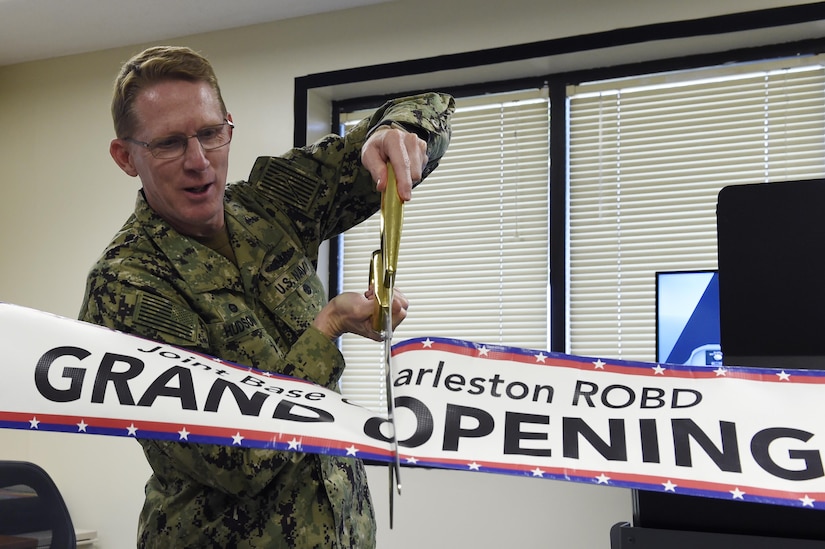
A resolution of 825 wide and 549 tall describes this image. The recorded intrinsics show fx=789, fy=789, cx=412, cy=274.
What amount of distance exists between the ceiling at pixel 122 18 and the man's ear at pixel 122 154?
2.02 meters

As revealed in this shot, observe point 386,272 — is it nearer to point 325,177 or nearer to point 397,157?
point 397,157

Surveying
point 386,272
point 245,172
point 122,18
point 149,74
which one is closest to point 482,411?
point 386,272

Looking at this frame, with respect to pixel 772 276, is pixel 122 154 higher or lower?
higher

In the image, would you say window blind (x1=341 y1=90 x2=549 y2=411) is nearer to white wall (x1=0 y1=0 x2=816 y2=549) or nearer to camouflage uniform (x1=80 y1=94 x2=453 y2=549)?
white wall (x1=0 y1=0 x2=816 y2=549)

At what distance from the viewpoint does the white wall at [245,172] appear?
2.72 meters

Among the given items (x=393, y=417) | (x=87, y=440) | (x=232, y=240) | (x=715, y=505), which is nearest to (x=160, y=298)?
(x=232, y=240)

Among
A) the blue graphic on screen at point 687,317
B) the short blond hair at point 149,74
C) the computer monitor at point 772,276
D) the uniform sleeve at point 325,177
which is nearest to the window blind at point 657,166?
the blue graphic on screen at point 687,317

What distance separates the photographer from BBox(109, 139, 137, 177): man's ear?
1258 millimetres

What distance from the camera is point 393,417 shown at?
26.1 inches

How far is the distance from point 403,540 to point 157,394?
2.33m

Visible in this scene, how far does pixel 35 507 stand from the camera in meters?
1.98

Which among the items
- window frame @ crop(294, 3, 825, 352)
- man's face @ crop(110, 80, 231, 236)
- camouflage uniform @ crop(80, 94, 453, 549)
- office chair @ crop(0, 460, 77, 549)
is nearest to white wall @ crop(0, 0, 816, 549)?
window frame @ crop(294, 3, 825, 352)

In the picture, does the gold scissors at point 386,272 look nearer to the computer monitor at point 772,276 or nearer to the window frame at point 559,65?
the computer monitor at point 772,276

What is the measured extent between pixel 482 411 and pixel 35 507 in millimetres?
1708
